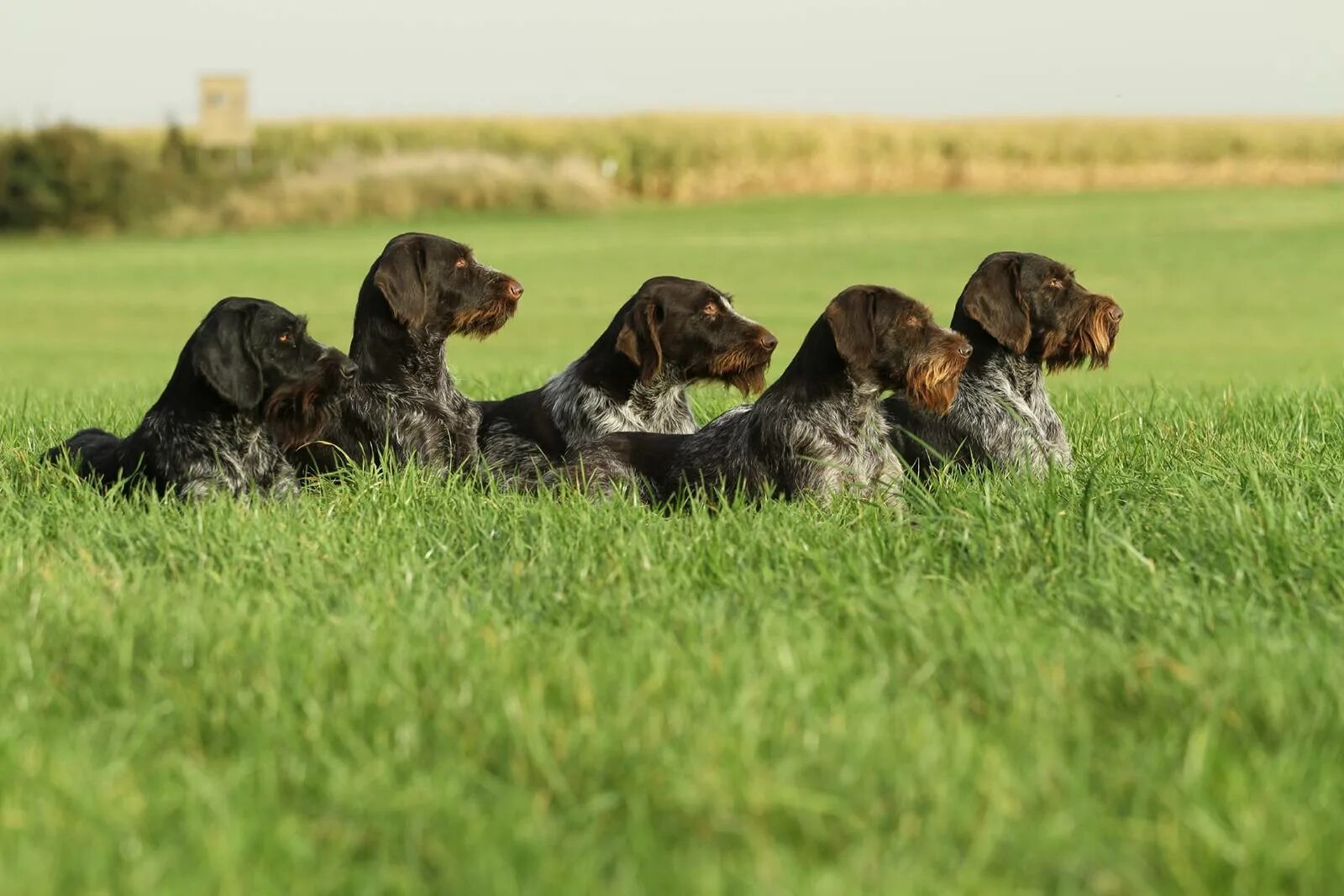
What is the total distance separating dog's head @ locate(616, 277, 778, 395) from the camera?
741cm

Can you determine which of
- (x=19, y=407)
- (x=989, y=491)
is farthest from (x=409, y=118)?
(x=989, y=491)

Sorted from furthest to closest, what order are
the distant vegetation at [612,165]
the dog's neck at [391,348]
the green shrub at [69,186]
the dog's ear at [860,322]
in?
the distant vegetation at [612,165]
the green shrub at [69,186]
the dog's neck at [391,348]
the dog's ear at [860,322]

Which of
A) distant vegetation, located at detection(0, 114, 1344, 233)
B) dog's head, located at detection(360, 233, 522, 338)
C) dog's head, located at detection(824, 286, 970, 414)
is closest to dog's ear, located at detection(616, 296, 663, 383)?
dog's head, located at detection(360, 233, 522, 338)

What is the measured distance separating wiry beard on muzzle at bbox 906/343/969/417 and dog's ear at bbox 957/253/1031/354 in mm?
606

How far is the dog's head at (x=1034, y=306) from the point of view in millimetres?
7141

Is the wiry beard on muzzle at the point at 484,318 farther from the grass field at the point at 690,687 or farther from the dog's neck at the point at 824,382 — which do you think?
the dog's neck at the point at 824,382

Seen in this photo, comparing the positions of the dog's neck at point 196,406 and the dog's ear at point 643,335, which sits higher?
the dog's ear at point 643,335

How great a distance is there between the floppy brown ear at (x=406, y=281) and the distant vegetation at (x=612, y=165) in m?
37.2

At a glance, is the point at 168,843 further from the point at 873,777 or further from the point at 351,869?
the point at 873,777

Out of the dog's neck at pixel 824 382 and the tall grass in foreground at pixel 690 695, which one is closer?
the tall grass in foreground at pixel 690 695

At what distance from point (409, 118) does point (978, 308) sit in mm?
65826

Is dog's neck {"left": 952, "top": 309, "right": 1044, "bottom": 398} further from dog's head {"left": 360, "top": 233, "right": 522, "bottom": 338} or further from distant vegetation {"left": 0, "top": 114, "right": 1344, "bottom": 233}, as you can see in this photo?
distant vegetation {"left": 0, "top": 114, "right": 1344, "bottom": 233}

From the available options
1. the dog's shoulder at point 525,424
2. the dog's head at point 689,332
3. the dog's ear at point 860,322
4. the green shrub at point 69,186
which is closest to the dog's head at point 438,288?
the dog's shoulder at point 525,424

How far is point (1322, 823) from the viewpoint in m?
3.16
